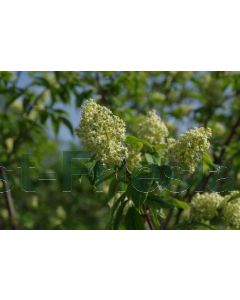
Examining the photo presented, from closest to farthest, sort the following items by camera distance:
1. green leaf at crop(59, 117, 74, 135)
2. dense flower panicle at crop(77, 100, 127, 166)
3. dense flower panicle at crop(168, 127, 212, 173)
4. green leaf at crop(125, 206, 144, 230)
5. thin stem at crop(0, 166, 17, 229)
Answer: dense flower panicle at crop(77, 100, 127, 166), dense flower panicle at crop(168, 127, 212, 173), green leaf at crop(125, 206, 144, 230), thin stem at crop(0, 166, 17, 229), green leaf at crop(59, 117, 74, 135)

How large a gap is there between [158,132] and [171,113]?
190 cm

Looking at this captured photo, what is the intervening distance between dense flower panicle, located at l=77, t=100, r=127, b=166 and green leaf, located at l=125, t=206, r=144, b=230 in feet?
1.18

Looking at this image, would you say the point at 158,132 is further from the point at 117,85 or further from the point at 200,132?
the point at 117,85

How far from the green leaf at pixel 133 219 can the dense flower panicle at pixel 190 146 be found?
0.38 m

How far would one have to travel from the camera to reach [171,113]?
471 centimetres

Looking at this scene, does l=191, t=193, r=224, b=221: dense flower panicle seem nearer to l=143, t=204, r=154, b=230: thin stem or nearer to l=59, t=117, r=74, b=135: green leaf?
l=143, t=204, r=154, b=230: thin stem

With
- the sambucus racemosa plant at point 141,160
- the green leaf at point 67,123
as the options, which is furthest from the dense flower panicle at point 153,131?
the green leaf at point 67,123

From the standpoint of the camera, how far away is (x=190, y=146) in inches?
95.1

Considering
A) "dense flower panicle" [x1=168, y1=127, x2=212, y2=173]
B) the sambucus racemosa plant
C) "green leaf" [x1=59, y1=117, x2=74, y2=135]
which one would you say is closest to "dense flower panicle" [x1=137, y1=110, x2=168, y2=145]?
the sambucus racemosa plant

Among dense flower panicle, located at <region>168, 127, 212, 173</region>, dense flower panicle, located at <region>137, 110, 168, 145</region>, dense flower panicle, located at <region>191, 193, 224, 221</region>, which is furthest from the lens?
dense flower panicle, located at <region>191, 193, 224, 221</region>

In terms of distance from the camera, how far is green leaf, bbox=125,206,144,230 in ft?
8.43

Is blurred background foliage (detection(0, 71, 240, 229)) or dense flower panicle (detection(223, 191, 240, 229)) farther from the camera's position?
blurred background foliage (detection(0, 71, 240, 229))

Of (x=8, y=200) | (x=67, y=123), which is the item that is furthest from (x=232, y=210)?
(x=8, y=200)

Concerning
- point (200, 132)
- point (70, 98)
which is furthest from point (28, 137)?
point (200, 132)
